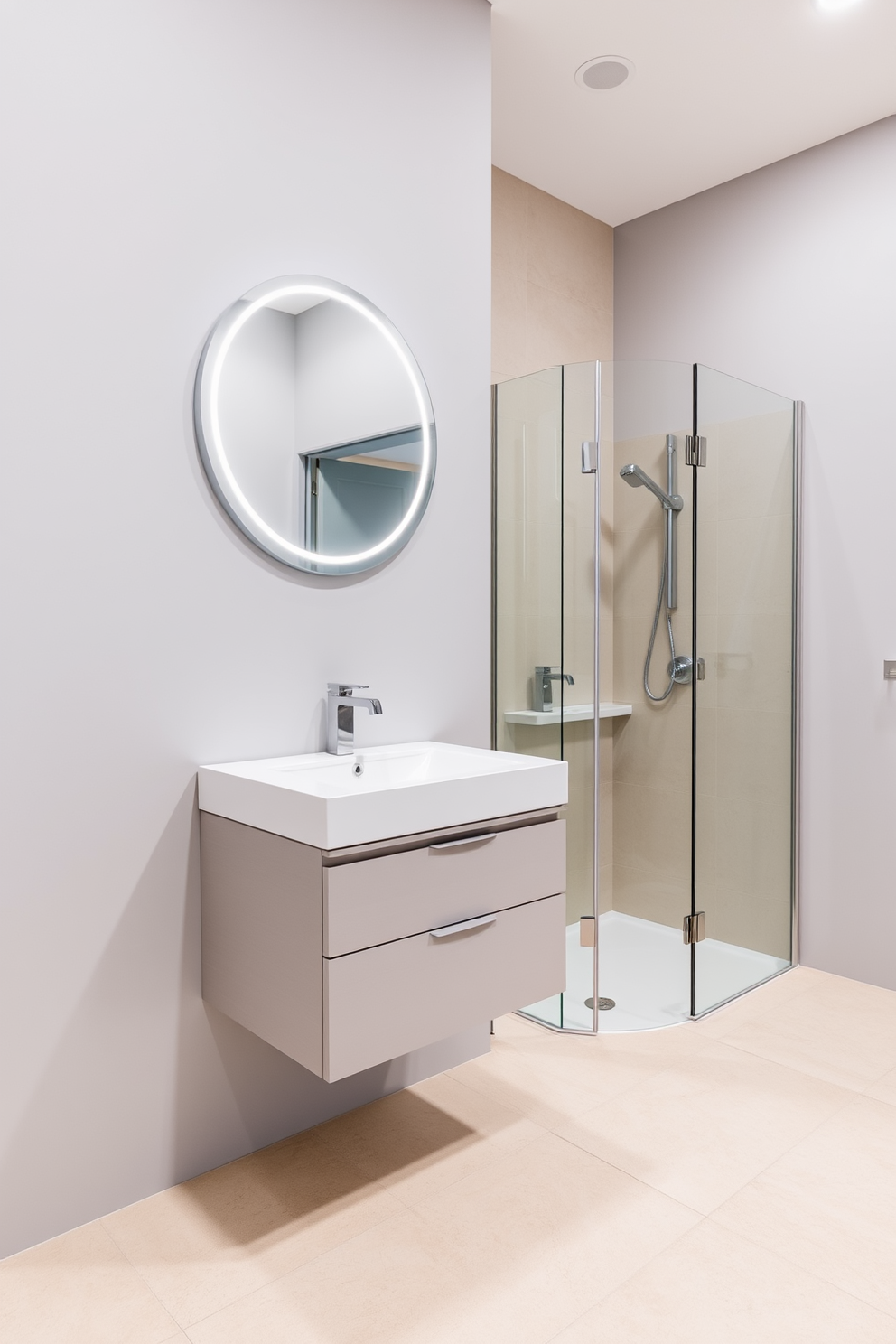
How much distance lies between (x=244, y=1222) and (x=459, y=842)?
0.80 meters

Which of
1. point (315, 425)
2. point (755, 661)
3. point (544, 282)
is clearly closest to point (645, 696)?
point (755, 661)

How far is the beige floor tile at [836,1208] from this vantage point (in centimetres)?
153

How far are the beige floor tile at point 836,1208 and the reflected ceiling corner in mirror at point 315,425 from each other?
1511 mm

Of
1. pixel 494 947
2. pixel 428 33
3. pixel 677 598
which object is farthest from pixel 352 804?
pixel 428 33

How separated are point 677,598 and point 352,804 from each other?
Answer: 1355mm

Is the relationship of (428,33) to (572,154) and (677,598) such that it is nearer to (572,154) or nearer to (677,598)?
(572,154)

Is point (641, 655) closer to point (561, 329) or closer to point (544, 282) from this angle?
point (561, 329)

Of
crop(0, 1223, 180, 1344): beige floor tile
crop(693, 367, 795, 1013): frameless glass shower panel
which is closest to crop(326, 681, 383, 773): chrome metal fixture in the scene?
crop(0, 1223, 180, 1344): beige floor tile

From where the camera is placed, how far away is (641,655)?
2.49 meters

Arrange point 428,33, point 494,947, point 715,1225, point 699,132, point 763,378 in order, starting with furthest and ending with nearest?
1. point 763,378
2. point 699,132
3. point 428,33
4. point 494,947
5. point 715,1225

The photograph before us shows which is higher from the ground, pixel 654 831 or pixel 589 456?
pixel 589 456

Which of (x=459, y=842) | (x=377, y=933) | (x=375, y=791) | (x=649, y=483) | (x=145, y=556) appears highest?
(x=649, y=483)

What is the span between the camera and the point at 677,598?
2514mm

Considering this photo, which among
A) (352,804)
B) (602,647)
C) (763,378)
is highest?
(763,378)
